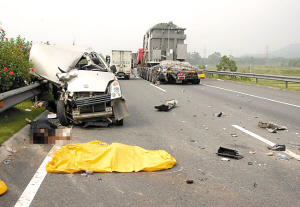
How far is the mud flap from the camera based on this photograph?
8484 mm

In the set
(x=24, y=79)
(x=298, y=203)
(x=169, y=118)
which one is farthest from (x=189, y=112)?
(x=298, y=203)

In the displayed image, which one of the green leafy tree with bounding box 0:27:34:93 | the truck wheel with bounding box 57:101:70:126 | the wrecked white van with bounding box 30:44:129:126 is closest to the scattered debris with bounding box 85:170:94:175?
the wrecked white van with bounding box 30:44:129:126

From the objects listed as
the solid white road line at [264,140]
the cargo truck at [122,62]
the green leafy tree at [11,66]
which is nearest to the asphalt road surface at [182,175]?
the solid white road line at [264,140]

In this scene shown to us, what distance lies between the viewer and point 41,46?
11094mm

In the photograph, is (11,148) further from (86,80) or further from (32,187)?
(86,80)

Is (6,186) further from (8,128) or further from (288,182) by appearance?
(288,182)

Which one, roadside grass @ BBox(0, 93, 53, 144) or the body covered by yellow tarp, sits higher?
roadside grass @ BBox(0, 93, 53, 144)

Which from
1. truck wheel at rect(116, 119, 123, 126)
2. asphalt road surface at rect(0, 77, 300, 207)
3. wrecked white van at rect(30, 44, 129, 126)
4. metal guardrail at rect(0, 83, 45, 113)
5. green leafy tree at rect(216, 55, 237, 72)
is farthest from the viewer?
green leafy tree at rect(216, 55, 237, 72)

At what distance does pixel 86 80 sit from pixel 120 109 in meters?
1.10

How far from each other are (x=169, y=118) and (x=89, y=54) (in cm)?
328

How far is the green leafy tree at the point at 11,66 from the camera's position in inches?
356

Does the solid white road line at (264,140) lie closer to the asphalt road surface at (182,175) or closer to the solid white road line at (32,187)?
the asphalt road surface at (182,175)

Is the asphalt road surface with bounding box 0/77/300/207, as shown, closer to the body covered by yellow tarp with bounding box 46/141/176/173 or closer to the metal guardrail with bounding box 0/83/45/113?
the body covered by yellow tarp with bounding box 46/141/176/173

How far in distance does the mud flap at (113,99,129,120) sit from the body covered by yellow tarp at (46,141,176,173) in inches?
101
